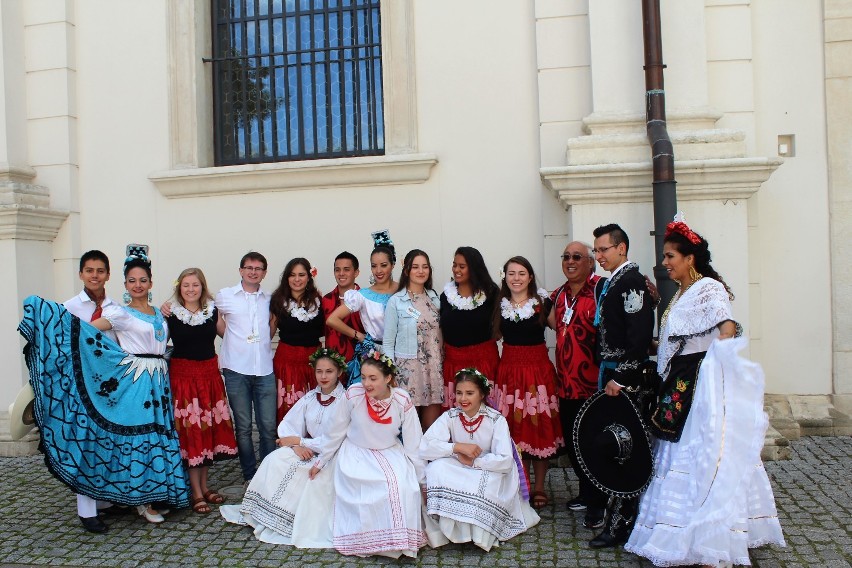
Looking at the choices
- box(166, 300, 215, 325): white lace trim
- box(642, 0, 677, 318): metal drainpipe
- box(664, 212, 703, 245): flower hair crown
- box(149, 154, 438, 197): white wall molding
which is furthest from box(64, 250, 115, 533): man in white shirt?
box(642, 0, 677, 318): metal drainpipe

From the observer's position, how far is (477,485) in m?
4.26

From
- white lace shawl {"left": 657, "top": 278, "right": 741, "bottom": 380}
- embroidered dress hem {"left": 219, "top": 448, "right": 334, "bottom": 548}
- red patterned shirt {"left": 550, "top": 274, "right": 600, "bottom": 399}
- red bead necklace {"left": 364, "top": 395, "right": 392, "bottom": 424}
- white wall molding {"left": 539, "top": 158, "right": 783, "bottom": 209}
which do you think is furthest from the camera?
white wall molding {"left": 539, "top": 158, "right": 783, "bottom": 209}

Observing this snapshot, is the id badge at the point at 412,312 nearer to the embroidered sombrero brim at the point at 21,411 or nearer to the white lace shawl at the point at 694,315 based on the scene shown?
the white lace shawl at the point at 694,315

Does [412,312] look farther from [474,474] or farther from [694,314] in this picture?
[694,314]

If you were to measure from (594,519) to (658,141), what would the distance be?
2.71 m

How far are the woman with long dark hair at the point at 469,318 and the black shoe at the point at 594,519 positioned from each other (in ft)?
3.44

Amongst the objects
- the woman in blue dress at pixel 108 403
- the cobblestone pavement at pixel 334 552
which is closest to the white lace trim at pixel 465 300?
the cobblestone pavement at pixel 334 552

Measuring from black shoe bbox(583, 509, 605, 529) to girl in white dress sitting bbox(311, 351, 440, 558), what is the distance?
96 centimetres

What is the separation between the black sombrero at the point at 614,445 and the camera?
13.4ft

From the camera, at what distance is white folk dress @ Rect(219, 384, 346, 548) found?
4387 millimetres

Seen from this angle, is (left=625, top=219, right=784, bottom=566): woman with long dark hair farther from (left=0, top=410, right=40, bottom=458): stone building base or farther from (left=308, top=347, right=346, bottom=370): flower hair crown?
(left=0, top=410, right=40, bottom=458): stone building base

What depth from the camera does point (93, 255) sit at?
499 cm

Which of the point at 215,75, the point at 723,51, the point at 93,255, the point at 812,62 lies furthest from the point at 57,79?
the point at 812,62

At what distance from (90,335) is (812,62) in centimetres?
570
